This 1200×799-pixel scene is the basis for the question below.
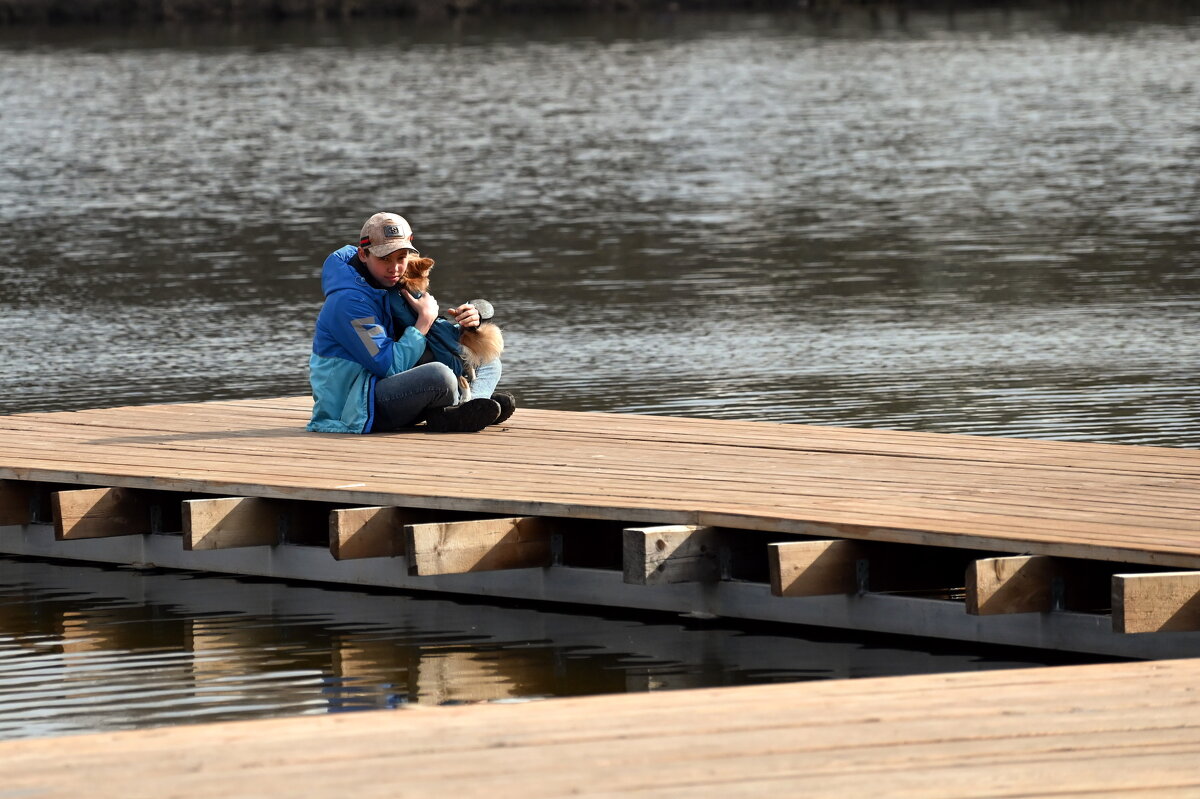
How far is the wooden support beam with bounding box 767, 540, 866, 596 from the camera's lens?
8.11 m

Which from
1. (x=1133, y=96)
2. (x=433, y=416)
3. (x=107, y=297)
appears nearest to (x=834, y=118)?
(x=1133, y=96)

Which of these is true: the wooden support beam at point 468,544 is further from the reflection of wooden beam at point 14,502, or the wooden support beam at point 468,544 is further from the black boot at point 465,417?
the reflection of wooden beam at point 14,502

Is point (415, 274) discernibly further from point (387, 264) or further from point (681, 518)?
point (681, 518)

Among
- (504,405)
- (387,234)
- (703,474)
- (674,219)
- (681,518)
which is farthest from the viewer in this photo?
(674,219)

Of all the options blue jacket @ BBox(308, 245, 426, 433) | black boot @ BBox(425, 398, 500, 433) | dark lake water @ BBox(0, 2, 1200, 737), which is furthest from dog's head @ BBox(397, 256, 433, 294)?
dark lake water @ BBox(0, 2, 1200, 737)

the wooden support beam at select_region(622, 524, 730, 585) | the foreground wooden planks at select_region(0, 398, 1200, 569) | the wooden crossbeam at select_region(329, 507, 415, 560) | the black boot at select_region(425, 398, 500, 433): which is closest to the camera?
the foreground wooden planks at select_region(0, 398, 1200, 569)

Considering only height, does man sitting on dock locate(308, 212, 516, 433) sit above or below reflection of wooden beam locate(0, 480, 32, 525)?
above

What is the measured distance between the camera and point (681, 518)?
28.2ft

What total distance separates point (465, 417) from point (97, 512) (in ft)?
6.39

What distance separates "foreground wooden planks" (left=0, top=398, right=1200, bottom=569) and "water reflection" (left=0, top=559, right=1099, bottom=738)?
1.60 feet

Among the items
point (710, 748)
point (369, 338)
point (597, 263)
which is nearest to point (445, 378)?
point (369, 338)

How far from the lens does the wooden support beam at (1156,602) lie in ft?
24.1

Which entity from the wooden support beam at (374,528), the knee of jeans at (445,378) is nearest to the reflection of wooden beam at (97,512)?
the wooden support beam at (374,528)

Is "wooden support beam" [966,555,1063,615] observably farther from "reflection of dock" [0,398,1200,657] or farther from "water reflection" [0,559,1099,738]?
"water reflection" [0,559,1099,738]
